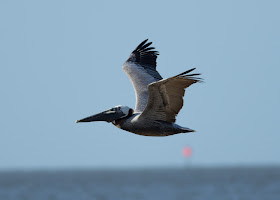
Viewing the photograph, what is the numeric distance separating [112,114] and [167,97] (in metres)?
1.22

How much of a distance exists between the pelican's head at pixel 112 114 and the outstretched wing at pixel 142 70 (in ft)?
3.43

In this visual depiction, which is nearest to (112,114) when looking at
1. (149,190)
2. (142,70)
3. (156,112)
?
(156,112)

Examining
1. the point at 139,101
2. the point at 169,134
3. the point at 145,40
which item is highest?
the point at 145,40

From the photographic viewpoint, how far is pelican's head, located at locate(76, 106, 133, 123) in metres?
11.0

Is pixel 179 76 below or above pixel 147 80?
below

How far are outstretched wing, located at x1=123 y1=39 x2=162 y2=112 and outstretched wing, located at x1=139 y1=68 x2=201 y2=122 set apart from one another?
142 cm

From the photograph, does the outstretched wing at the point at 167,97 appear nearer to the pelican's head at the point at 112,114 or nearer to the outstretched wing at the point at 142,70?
the pelican's head at the point at 112,114

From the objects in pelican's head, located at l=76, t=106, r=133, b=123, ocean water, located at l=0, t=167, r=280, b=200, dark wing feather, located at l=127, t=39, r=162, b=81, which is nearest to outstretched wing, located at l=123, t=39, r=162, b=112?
dark wing feather, located at l=127, t=39, r=162, b=81

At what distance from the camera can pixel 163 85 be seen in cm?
1005

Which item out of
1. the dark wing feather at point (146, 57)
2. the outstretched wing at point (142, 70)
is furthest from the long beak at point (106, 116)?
the dark wing feather at point (146, 57)

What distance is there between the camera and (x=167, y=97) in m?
10.3

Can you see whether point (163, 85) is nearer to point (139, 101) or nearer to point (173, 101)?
point (173, 101)

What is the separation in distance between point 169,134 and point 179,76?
1584 mm
